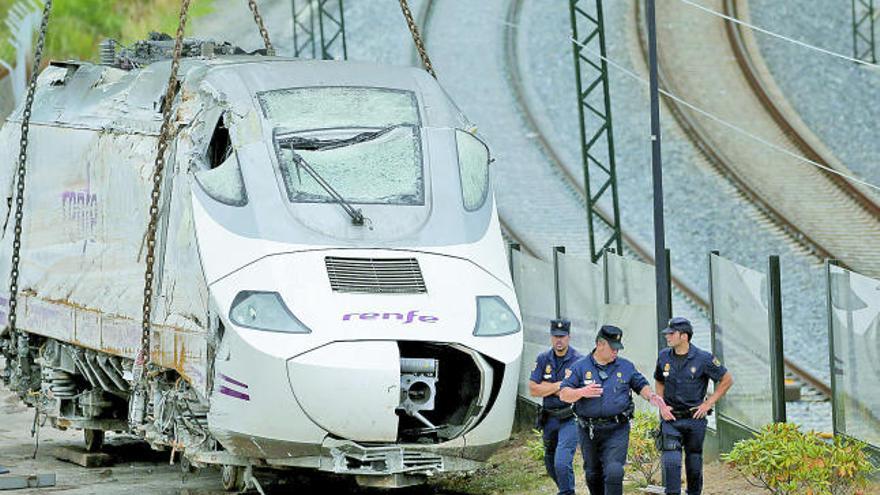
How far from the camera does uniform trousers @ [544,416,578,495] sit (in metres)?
16.6

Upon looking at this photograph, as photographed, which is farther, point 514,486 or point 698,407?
point 514,486

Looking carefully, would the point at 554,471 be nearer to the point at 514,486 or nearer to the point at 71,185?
the point at 514,486

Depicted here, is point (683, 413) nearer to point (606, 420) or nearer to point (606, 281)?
point (606, 420)

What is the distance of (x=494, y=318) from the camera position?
54.5 ft

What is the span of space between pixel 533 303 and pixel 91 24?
33698mm

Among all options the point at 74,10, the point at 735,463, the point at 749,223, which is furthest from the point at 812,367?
the point at 74,10

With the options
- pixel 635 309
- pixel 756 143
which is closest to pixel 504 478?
pixel 635 309

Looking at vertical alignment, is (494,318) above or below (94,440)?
above

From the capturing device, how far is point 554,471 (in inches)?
678

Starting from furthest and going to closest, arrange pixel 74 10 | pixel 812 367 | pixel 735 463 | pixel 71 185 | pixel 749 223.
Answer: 1. pixel 74 10
2. pixel 749 223
3. pixel 812 367
4. pixel 71 185
5. pixel 735 463

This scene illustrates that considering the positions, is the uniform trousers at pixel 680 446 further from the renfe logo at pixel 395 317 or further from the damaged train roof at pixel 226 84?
the damaged train roof at pixel 226 84

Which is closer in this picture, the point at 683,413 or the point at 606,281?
the point at 683,413

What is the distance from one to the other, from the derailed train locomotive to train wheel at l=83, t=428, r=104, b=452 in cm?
271

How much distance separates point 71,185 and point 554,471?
20.4ft
